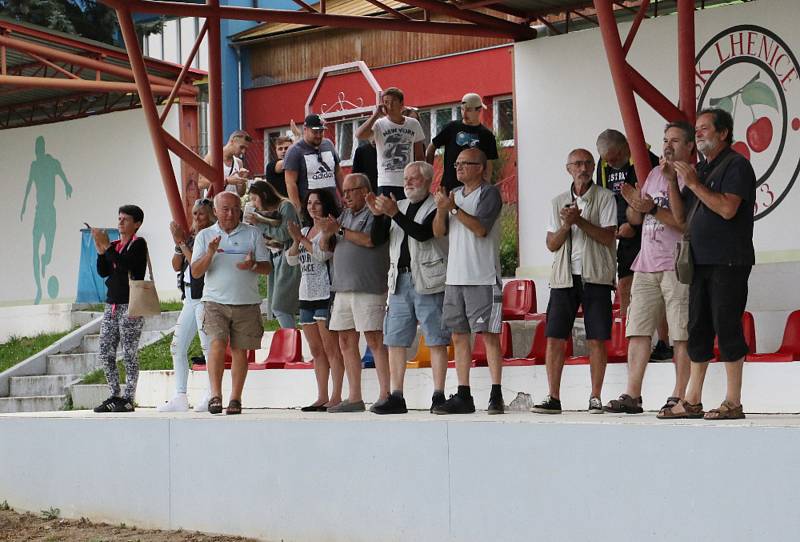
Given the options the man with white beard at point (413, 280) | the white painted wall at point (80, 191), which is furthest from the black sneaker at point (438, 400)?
the white painted wall at point (80, 191)

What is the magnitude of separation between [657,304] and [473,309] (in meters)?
1.09

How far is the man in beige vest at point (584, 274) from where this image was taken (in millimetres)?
7586

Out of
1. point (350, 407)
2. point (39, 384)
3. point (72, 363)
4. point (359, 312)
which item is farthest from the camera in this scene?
point (72, 363)

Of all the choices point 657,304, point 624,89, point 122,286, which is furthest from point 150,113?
point 657,304

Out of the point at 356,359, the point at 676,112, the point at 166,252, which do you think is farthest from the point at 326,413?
the point at 166,252

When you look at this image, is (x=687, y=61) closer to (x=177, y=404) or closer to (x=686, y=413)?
(x=686, y=413)

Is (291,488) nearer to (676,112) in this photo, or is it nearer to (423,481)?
(423,481)

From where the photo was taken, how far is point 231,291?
9.08m

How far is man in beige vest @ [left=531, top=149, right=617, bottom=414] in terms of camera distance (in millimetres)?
7586

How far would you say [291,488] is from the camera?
7980mm

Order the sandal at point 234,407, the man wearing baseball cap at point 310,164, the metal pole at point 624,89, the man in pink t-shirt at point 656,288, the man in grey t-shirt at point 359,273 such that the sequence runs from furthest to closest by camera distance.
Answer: the man wearing baseball cap at point 310,164 → the sandal at point 234,407 → the metal pole at point 624,89 → the man in grey t-shirt at point 359,273 → the man in pink t-shirt at point 656,288

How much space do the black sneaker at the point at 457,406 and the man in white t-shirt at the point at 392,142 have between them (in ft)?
7.77

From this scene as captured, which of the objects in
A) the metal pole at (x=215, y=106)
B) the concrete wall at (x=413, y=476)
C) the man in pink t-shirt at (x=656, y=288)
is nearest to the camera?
the concrete wall at (x=413, y=476)

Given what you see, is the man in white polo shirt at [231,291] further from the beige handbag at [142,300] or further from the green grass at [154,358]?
the green grass at [154,358]
